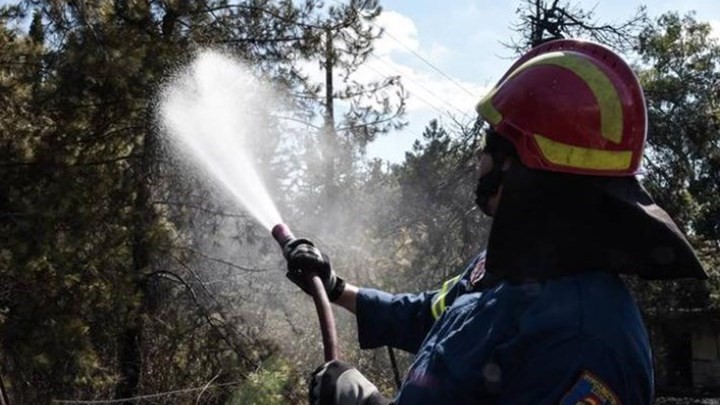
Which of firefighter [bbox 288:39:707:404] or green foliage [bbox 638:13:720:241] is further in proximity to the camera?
green foliage [bbox 638:13:720:241]

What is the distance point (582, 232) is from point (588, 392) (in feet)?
1.23

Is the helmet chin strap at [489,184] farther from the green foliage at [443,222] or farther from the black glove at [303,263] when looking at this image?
the green foliage at [443,222]

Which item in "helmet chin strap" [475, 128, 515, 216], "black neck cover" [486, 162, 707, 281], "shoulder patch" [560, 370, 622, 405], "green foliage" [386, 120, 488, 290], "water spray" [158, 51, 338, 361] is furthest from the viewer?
"green foliage" [386, 120, 488, 290]

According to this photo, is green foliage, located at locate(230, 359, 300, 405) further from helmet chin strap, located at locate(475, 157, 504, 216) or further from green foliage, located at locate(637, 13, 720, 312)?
green foliage, located at locate(637, 13, 720, 312)

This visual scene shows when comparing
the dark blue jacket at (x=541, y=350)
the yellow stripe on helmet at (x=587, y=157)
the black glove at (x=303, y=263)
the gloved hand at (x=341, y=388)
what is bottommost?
the dark blue jacket at (x=541, y=350)

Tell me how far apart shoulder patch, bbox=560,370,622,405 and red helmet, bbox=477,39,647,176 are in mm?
470

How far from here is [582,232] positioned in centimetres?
178

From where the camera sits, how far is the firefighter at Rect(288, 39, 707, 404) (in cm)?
162

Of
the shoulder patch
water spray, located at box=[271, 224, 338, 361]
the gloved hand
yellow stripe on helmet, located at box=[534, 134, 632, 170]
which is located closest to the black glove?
water spray, located at box=[271, 224, 338, 361]

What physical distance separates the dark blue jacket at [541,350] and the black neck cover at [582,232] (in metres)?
0.04

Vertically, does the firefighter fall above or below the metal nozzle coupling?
below

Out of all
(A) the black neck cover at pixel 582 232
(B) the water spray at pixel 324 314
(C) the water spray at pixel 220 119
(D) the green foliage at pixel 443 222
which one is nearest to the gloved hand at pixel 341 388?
(B) the water spray at pixel 324 314

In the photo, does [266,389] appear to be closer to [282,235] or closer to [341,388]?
[282,235]

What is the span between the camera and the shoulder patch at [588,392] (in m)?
1.56
